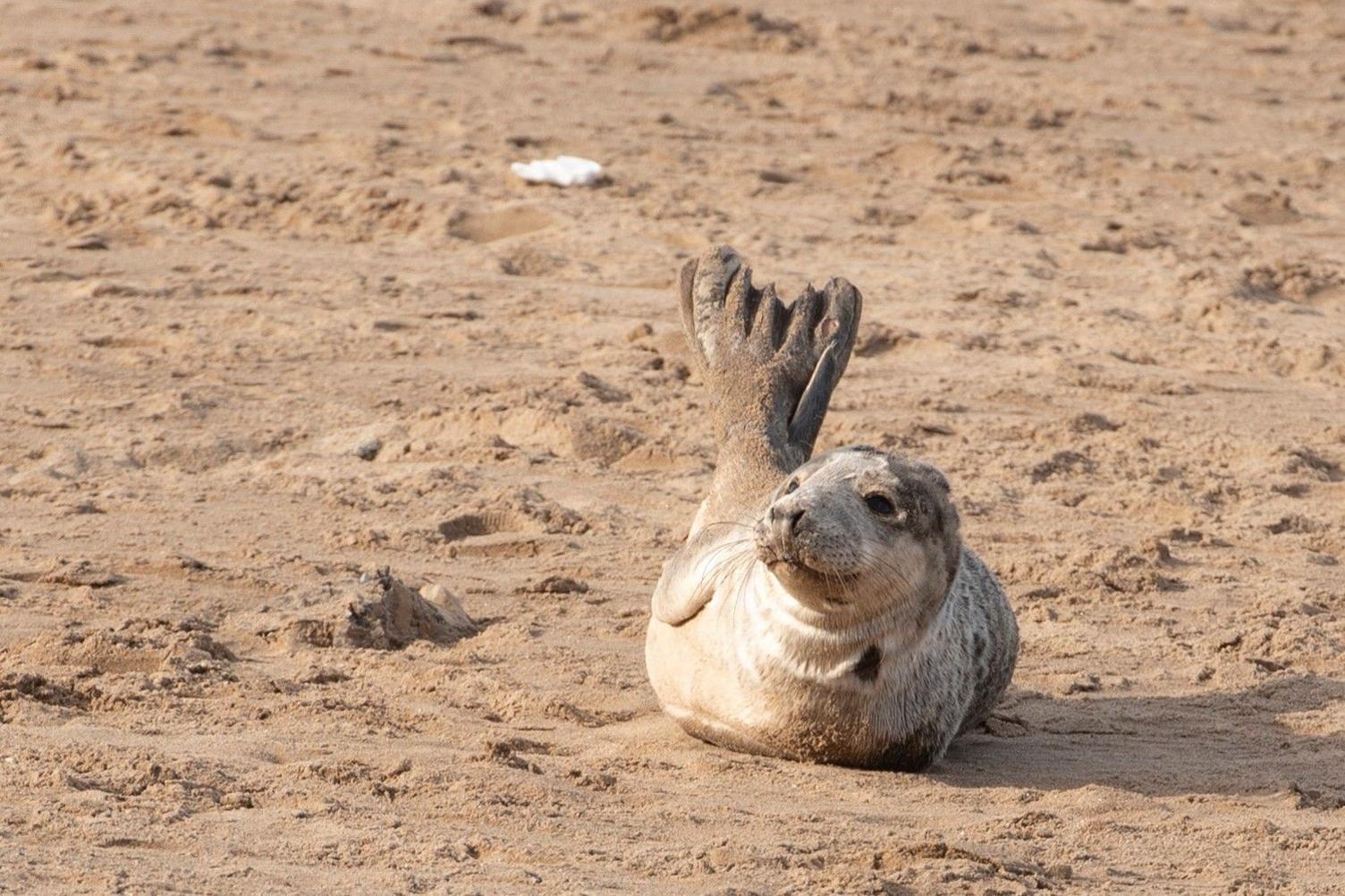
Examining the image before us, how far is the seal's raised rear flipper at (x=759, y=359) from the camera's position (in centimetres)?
589

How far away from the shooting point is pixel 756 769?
5.00 meters

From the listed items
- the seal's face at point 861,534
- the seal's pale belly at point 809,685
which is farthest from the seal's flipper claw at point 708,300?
the seal's pale belly at point 809,685

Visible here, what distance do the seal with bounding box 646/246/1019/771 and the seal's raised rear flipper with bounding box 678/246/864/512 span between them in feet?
0.91

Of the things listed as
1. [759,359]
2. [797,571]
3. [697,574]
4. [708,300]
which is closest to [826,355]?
[759,359]

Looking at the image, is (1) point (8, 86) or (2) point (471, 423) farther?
(1) point (8, 86)

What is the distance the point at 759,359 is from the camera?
618 centimetres

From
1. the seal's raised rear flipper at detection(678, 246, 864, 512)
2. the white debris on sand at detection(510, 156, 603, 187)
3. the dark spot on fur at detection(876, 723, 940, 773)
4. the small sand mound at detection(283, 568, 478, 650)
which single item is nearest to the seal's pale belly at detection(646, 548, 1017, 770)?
the dark spot on fur at detection(876, 723, 940, 773)

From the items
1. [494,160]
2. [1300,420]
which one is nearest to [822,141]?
[494,160]

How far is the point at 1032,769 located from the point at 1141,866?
677 mm

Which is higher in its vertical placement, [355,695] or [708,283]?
[708,283]

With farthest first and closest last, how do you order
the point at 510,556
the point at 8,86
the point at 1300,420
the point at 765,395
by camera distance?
the point at 8,86, the point at 1300,420, the point at 510,556, the point at 765,395

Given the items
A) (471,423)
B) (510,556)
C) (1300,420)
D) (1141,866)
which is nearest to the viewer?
(1141,866)

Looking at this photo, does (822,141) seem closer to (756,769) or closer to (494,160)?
(494,160)

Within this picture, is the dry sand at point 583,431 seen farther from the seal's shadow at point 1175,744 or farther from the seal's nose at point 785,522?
the seal's nose at point 785,522
